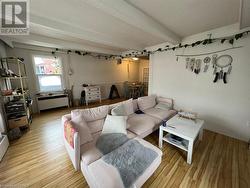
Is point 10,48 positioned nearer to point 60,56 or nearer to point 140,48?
point 60,56

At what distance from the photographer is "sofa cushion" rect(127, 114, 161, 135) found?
2163 millimetres

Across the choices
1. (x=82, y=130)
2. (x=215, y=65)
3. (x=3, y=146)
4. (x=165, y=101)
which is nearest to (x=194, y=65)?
(x=215, y=65)

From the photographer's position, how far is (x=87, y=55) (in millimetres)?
5340

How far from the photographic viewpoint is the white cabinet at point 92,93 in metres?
5.21

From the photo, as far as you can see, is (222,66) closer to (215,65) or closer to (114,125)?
(215,65)

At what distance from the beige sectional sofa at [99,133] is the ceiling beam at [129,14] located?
5.34 ft

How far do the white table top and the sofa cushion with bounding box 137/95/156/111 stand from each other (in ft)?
3.09

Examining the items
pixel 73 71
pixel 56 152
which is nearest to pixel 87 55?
pixel 73 71

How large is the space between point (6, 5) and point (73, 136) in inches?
85.5

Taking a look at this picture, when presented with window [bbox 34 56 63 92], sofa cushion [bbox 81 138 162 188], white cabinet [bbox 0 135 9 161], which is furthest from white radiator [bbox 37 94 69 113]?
sofa cushion [bbox 81 138 162 188]

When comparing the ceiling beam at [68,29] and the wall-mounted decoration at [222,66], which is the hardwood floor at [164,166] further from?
the ceiling beam at [68,29]

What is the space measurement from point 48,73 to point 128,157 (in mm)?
4581

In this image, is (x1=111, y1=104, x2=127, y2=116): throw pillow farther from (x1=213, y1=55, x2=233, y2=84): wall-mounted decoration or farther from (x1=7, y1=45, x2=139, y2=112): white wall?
(x1=7, y1=45, x2=139, y2=112): white wall

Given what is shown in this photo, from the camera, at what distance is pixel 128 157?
1439mm
